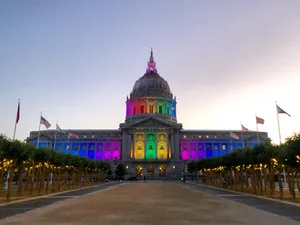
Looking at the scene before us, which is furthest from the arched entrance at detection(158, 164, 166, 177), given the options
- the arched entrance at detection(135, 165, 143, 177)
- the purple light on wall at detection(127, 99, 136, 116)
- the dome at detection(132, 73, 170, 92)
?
the dome at detection(132, 73, 170, 92)

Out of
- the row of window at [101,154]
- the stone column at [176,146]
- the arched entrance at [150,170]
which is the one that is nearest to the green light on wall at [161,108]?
the stone column at [176,146]

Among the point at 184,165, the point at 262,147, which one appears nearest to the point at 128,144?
the point at 184,165

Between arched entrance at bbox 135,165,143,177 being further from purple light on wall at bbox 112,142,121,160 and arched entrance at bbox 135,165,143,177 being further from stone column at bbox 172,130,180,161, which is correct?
purple light on wall at bbox 112,142,121,160

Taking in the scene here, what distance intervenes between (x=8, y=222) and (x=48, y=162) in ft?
113

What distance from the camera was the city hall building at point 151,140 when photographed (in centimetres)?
12669

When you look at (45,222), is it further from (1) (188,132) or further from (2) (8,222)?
(1) (188,132)

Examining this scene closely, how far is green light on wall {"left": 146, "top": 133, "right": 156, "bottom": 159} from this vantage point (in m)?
135

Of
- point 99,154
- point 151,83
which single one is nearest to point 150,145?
point 99,154

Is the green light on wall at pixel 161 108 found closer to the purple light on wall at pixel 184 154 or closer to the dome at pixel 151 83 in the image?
the dome at pixel 151 83

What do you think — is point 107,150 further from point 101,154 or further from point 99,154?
point 99,154

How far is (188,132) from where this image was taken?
147 metres

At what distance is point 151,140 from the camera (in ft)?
447

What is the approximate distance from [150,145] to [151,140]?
2533 mm

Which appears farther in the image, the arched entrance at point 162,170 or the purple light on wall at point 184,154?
the purple light on wall at point 184,154
